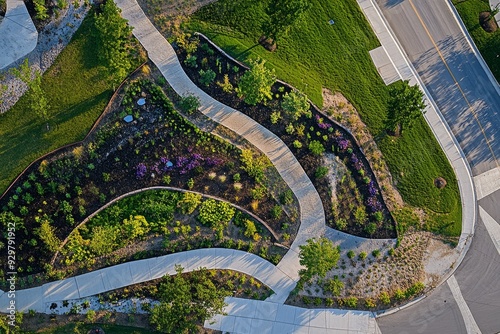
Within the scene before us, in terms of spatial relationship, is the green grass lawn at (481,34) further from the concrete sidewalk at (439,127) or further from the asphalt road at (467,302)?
the asphalt road at (467,302)

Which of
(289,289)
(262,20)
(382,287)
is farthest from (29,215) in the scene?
(382,287)

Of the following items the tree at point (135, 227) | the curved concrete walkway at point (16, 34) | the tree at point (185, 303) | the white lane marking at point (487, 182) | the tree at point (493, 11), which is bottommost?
the white lane marking at point (487, 182)

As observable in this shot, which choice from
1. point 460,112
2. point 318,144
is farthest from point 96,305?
point 460,112

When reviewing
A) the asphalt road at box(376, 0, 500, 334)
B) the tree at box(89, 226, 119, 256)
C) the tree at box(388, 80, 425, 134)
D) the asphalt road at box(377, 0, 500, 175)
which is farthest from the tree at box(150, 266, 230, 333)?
the asphalt road at box(377, 0, 500, 175)

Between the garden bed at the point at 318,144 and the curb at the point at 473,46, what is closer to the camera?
the garden bed at the point at 318,144

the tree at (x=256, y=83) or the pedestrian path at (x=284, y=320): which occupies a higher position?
the tree at (x=256, y=83)

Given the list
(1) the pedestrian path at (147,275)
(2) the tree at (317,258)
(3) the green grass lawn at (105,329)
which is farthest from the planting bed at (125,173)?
(3) the green grass lawn at (105,329)

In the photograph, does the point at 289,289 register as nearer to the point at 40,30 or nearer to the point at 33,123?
the point at 33,123
